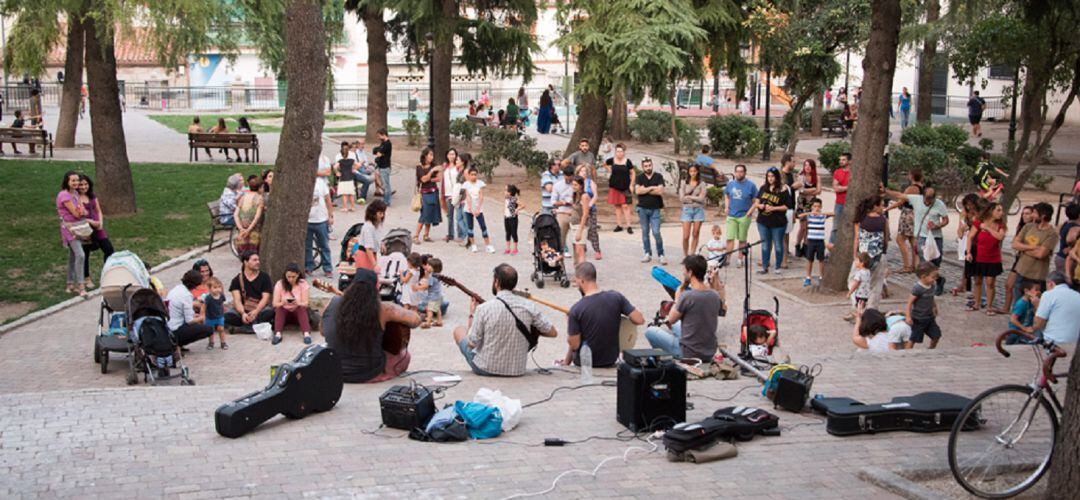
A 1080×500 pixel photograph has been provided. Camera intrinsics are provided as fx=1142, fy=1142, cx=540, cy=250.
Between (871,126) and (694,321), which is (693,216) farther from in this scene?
(694,321)

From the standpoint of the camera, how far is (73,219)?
15195 mm

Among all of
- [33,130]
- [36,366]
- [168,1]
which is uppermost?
[168,1]

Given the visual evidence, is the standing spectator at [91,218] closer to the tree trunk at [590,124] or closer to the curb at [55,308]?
the curb at [55,308]

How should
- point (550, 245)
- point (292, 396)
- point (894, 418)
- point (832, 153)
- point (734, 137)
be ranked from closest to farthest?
point (894, 418)
point (292, 396)
point (550, 245)
point (832, 153)
point (734, 137)

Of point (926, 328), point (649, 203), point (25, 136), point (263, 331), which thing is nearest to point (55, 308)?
point (263, 331)

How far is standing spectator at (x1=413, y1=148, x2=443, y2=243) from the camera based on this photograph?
19.3m

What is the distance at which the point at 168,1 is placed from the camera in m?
15.9

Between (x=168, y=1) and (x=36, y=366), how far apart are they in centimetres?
597

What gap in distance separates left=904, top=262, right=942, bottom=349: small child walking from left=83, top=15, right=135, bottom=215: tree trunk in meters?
14.1

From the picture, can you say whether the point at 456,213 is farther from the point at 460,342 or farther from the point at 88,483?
the point at 88,483

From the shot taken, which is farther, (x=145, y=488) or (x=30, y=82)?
(x=30, y=82)

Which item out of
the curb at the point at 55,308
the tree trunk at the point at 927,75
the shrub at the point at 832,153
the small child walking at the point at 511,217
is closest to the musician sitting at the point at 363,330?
the curb at the point at 55,308

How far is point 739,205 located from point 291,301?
737 centimetres

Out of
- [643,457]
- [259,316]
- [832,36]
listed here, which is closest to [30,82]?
[832,36]
